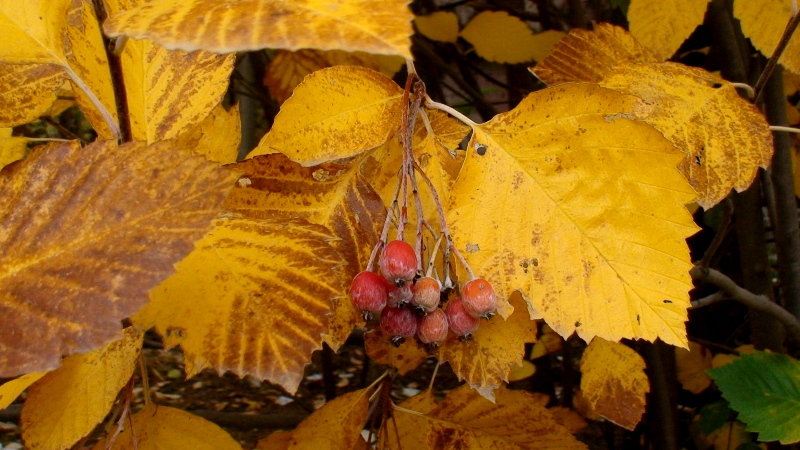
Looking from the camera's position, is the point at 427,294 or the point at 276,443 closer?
the point at 427,294

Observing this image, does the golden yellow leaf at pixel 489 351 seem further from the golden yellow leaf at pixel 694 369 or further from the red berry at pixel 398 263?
the golden yellow leaf at pixel 694 369

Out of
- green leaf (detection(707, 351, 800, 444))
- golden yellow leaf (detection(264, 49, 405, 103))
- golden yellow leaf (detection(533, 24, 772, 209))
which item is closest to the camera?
golden yellow leaf (detection(533, 24, 772, 209))

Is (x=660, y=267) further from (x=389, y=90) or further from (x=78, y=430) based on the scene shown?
(x=78, y=430)

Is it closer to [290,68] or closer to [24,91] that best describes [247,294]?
[24,91]

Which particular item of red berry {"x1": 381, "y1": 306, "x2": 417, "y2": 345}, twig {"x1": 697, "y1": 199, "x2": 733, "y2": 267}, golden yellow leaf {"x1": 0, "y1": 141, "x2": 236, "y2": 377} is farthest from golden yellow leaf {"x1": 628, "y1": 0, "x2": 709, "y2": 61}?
golden yellow leaf {"x1": 0, "y1": 141, "x2": 236, "y2": 377}

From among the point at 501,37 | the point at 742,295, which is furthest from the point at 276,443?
the point at 501,37

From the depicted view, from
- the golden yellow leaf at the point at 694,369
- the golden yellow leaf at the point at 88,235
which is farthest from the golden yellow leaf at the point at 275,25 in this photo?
the golden yellow leaf at the point at 694,369

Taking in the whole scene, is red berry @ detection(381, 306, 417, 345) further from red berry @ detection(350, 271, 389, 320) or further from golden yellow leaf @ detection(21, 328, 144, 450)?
golden yellow leaf @ detection(21, 328, 144, 450)
